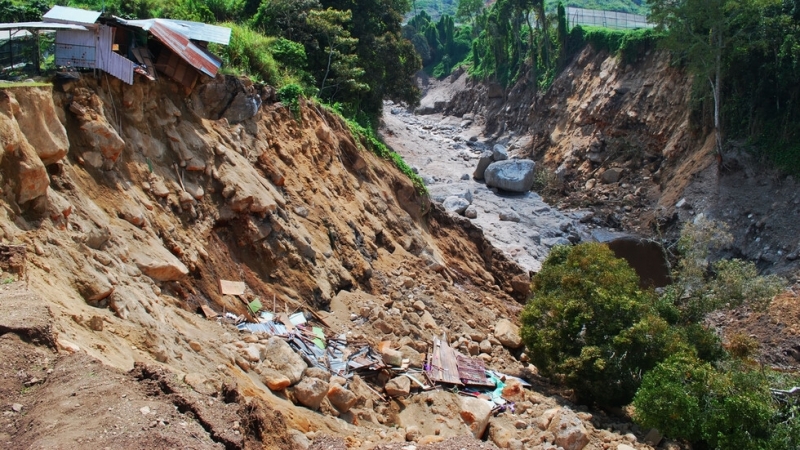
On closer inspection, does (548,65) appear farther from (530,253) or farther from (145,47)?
(145,47)

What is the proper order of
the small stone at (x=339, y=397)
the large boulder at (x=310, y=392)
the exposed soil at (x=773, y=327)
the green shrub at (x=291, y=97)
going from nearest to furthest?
the large boulder at (x=310, y=392), the small stone at (x=339, y=397), the green shrub at (x=291, y=97), the exposed soil at (x=773, y=327)

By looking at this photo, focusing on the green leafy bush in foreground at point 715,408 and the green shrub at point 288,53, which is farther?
the green shrub at point 288,53

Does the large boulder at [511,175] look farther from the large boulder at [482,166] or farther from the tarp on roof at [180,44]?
the tarp on roof at [180,44]

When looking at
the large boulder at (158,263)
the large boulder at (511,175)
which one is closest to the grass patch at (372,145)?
the large boulder at (158,263)

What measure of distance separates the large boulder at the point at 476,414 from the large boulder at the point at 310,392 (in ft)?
9.52

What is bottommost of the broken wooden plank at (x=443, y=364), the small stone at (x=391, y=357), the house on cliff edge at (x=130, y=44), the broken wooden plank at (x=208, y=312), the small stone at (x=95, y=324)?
the broken wooden plank at (x=443, y=364)

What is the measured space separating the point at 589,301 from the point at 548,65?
109 ft

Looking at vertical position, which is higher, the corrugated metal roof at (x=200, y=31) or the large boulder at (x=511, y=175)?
the corrugated metal roof at (x=200, y=31)

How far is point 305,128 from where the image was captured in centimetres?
1823

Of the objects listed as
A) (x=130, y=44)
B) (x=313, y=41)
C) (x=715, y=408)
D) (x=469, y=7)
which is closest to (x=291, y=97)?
(x=130, y=44)

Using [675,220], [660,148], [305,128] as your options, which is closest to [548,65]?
[660,148]

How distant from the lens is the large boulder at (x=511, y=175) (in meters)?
35.2

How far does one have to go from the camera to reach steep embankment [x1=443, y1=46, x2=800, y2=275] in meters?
27.0

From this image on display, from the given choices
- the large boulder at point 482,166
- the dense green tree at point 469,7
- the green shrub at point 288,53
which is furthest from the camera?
the dense green tree at point 469,7
